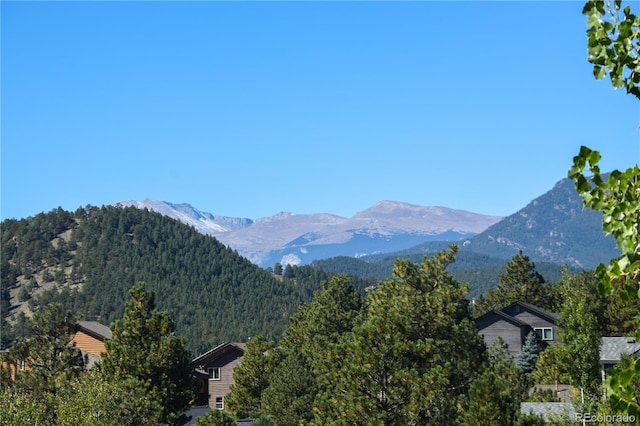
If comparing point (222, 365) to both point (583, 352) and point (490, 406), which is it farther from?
point (490, 406)

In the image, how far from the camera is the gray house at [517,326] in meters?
88.6

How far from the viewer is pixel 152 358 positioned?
38125mm

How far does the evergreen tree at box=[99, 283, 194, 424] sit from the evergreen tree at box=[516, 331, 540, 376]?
160ft

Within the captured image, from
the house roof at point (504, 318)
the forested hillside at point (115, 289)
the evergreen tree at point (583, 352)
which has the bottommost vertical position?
the evergreen tree at point (583, 352)

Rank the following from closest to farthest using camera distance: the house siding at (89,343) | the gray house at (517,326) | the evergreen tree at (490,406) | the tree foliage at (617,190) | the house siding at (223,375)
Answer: the tree foliage at (617,190) → the evergreen tree at (490,406) → the house siding at (89,343) → the house siding at (223,375) → the gray house at (517,326)

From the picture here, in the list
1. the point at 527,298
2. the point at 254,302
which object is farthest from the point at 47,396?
the point at 254,302

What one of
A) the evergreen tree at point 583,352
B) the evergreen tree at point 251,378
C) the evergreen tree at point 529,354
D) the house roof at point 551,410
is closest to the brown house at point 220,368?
the evergreen tree at point 251,378

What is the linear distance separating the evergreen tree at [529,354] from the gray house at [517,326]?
3326 millimetres

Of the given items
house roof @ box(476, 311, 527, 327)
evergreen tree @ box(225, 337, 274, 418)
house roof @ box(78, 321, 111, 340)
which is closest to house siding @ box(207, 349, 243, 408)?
house roof @ box(78, 321, 111, 340)

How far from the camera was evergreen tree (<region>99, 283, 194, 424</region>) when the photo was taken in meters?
38.2

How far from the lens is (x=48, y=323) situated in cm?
4691

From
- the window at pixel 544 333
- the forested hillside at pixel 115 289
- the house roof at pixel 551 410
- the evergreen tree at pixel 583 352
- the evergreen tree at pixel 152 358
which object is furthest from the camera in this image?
the forested hillside at pixel 115 289

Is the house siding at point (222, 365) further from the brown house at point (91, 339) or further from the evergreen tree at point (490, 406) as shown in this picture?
the evergreen tree at point (490, 406)

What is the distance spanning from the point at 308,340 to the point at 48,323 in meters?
19.0
